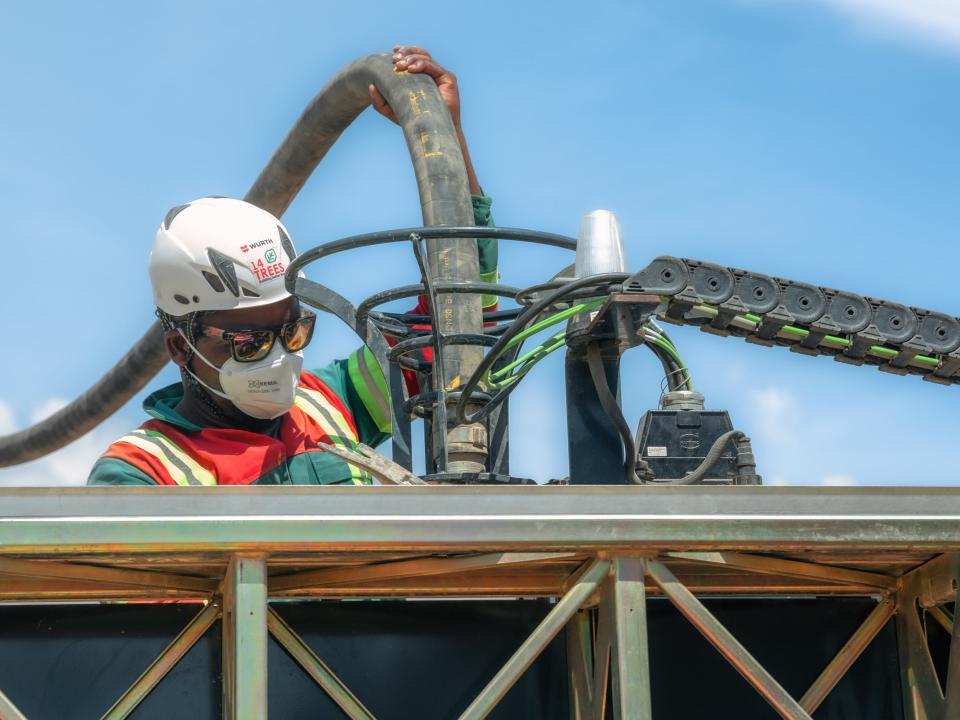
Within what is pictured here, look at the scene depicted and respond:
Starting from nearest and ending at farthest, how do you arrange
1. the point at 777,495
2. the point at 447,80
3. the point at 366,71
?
the point at 777,495, the point at 447,80, the point at 366,71

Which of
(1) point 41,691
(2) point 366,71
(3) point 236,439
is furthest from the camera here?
(2) point 366,71

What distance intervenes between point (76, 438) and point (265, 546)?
7206 mm

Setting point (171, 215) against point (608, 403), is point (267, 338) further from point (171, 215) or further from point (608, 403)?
point (608, 403)

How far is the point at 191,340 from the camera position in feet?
18.0

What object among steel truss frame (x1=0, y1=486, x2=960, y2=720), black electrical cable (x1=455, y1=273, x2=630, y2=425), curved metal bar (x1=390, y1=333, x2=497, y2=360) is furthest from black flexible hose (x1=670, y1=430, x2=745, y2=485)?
curved metal bar (x1=390, y1=333, x2=497, y2=360)

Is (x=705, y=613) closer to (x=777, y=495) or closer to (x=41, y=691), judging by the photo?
(x=777, y=495)

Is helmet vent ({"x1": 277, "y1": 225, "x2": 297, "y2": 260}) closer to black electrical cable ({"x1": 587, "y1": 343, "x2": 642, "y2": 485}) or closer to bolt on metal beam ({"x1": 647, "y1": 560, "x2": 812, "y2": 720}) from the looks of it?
black electrical cable ({"x1": 587, "y1": 343, "x2": 642, "y2": 485})

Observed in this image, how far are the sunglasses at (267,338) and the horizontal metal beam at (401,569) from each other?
163 cm

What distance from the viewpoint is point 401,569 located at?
3611 millimetres

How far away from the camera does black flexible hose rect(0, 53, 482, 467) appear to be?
18.4 feet

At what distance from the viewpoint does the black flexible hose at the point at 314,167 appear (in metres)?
5.59

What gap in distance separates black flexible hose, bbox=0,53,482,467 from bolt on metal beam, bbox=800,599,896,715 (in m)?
1.42

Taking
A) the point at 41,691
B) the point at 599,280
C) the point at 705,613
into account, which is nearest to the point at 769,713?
the point at 705,613

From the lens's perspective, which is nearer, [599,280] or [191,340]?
[599,280]
